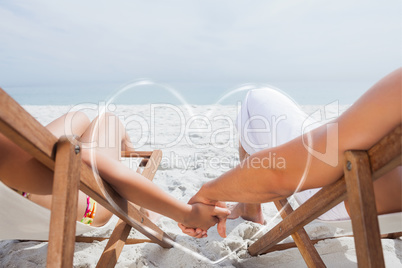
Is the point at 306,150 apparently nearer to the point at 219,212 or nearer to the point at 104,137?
the point at 219,212

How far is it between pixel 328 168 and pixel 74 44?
3917cm

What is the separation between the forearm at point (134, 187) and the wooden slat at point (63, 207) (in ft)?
0.51

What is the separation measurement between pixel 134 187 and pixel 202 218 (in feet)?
1.12

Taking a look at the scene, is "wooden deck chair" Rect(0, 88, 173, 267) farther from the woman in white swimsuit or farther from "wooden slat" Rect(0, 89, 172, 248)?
the woman in white swimsuit

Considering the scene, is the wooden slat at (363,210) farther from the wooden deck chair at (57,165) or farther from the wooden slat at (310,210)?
the wooden deck chair at (57,165)

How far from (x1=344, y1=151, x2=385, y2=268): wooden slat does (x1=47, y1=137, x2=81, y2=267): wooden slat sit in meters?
0.58

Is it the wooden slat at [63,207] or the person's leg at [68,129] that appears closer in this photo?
the wooden slat at [63,207]

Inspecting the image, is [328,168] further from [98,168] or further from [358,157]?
[98,168]

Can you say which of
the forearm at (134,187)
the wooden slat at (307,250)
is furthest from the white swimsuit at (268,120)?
the forearm at (134,187)

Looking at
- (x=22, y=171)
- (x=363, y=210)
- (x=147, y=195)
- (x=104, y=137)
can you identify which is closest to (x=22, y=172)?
(x=22, y=171)

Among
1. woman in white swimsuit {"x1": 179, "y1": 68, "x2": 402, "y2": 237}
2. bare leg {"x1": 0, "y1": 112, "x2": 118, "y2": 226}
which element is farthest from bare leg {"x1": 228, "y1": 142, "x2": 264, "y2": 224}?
bare leg {"x1": 0, "y1": 112, "x2": 118, "y2": 226}

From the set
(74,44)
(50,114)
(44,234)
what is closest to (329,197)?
(44,234)

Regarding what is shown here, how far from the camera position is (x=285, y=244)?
1.53 m

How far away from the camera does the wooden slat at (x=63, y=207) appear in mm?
692
